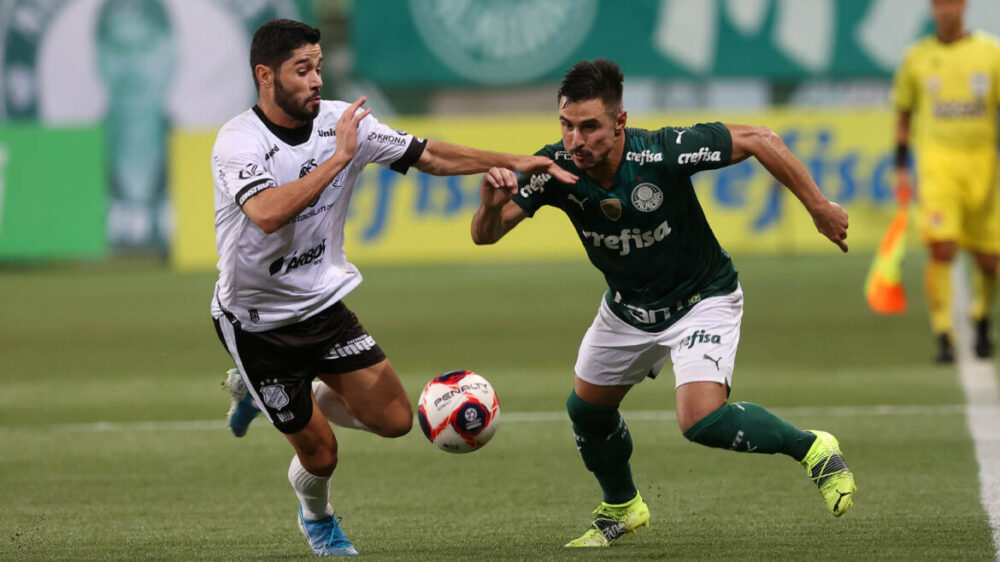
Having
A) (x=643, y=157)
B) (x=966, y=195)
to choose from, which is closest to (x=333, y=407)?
(x=643, y=157)

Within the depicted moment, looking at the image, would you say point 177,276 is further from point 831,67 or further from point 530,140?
point 831,67

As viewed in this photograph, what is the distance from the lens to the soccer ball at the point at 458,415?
6.24 meters

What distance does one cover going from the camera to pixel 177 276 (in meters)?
19.6

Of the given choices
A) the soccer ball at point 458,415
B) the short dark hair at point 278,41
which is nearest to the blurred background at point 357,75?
the soccer ball at point 458,415

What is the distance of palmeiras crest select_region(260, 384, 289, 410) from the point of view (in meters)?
6.35

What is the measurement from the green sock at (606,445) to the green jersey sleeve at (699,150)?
3.60 feet

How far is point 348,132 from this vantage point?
593cm

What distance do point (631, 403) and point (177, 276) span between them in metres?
10.6

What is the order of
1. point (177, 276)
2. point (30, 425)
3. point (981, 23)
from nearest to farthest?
point (30, 425)
point (177, 276)
point (981, 23)

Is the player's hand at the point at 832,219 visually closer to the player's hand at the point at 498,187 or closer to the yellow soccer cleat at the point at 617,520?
the player's hand at the point at 498,187

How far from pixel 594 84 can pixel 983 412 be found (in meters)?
4.65

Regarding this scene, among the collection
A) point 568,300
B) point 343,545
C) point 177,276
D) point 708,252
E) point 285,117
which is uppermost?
point 285,117

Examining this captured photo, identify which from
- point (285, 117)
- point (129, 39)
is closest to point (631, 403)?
point (285, 117)

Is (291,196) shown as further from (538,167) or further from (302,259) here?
(538,167)
